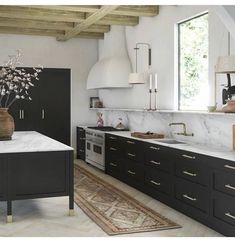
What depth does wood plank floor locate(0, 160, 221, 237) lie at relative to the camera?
384 cm

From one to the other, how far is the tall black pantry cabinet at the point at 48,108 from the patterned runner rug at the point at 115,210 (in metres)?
2.91

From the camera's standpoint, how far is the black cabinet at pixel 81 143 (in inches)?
329

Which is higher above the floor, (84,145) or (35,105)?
(35,105)

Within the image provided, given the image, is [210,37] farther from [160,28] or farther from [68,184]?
[68,184]

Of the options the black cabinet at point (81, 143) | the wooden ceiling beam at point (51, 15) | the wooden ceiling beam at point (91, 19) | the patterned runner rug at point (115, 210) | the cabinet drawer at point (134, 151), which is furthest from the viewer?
the black cabinet at point (81, 143)

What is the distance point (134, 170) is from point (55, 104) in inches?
143

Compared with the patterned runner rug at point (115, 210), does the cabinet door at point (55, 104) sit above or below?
above

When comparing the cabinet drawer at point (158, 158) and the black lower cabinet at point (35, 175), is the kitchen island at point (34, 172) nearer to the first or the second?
the black lower cabinet at point (35, 175)

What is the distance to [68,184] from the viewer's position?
442cm

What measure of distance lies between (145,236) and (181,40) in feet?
10.5

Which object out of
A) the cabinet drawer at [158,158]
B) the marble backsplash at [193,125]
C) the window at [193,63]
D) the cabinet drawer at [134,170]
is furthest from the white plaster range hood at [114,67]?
the cabinet drawer at [158,158]

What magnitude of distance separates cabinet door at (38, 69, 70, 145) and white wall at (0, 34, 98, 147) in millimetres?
143

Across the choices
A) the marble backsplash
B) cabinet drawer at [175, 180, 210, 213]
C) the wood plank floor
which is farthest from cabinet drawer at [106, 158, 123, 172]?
cabinet drawer at [175, 180, 210, 213]

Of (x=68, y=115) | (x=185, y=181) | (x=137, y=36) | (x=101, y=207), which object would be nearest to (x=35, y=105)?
(x=68, y=115)
